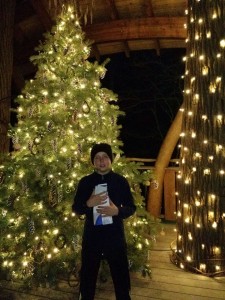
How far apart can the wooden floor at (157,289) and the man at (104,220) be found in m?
0.84

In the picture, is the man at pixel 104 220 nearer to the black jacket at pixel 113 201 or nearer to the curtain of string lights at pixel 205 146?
the black jacket at pixel 113 201

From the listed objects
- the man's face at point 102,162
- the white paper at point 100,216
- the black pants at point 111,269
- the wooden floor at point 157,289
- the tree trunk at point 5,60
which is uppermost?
the tree trunk at point 5,60

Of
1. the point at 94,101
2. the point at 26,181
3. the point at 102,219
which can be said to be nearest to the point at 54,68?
the point at 94,101

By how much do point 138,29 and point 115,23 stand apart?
52 centimetres

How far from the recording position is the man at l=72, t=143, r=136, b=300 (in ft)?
9.92

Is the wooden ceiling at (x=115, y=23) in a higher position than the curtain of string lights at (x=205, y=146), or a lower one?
→ higher

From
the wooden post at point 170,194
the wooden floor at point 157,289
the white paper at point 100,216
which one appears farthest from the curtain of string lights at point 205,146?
the wooden post at point 170,194

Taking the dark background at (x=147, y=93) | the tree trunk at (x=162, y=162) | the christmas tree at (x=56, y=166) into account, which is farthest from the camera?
the dark background at (x=147, y=93)

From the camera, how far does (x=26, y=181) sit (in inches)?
163

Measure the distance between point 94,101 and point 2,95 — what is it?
296cm

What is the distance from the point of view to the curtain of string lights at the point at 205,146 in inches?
168

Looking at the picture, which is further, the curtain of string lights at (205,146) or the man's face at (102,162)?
the curtain of string lights at (205,146)

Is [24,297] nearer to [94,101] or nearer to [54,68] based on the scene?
[94,101]

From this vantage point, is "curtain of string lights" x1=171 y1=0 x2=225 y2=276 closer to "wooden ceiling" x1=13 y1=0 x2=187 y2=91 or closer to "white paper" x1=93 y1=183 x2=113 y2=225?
"white paper" x1=93 y1=183 x2=113 y2=225
